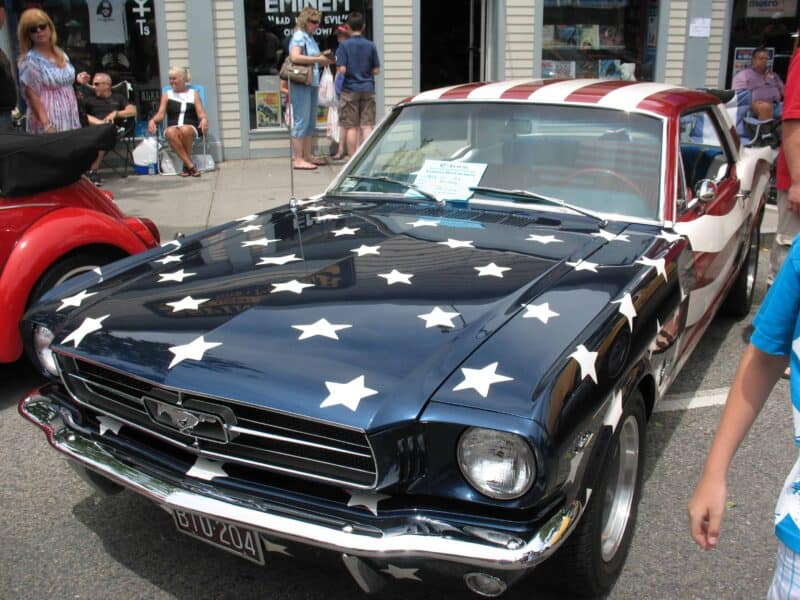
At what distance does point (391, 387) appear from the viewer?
216 cm

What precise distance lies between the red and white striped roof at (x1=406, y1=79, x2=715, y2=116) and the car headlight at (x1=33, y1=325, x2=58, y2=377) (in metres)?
2.23

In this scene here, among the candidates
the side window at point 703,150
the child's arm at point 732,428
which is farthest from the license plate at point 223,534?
the side window at point 703,150

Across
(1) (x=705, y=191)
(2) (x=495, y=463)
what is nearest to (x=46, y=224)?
(2) (x=495, y=463)

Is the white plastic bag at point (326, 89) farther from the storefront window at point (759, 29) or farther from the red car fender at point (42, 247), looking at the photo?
the storefront window at point (759, 29)

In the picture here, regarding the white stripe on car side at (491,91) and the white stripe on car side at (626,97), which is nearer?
the white stripe on car side at (626,97)

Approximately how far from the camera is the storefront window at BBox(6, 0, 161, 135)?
10719mm

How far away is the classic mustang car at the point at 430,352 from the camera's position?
2.09 meters

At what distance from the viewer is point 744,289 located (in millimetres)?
5273

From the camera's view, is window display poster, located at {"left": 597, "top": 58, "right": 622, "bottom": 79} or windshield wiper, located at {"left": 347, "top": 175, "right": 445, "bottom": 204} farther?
window display poster, located at {"left": 597, "top": 58, "right": 622, "bottom": 79}

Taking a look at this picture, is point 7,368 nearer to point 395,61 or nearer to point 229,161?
point 229,161

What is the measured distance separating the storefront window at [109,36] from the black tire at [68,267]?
23.0 ft

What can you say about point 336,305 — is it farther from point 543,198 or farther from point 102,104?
point 102,104

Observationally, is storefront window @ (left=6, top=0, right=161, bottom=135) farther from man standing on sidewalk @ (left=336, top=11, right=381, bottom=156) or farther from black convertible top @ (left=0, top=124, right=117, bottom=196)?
black convertible top @ (left=0, top=124, right=117, bottom=196)

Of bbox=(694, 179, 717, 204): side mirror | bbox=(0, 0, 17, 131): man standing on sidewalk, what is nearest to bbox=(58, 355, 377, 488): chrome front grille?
bbox=(694, 179, 717, 204): side mirror
